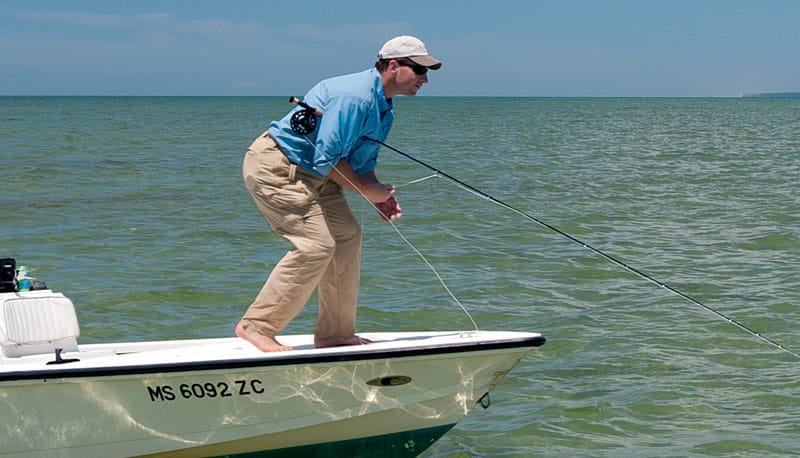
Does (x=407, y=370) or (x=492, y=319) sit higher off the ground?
(x=407, y=370)

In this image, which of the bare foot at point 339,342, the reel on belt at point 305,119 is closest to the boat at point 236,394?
the bare foot at point 339,342

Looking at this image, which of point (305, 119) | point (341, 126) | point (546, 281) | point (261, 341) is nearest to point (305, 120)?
point (305, 119)

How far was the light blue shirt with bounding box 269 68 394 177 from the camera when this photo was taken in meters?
5.40

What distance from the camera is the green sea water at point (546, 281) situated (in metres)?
7.49

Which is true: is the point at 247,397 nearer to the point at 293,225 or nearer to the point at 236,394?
the point at 236,394

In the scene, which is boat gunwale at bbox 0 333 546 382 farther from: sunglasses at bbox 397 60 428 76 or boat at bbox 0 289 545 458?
sunglasses at bbox 397 60 428 76

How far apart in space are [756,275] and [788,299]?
1.41 metres

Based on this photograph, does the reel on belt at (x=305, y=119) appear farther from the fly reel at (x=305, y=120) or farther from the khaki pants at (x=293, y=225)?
the khaki pants at (x=293, y=225)

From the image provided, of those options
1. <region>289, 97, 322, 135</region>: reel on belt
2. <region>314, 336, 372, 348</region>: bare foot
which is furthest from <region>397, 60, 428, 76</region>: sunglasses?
<region>314, 336, 372, 348</region>: bare foot

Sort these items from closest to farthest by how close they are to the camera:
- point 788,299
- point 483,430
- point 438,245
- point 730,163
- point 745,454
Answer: point 745,454
point 483,430
point 788,299
point 438,245
point 730,163

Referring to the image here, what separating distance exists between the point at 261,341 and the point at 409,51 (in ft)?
5.44

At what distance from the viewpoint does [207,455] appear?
5715 millimetres

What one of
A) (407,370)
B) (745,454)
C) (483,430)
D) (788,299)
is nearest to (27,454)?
(407,370)

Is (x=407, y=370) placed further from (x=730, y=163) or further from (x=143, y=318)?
(x=730, y=163)
